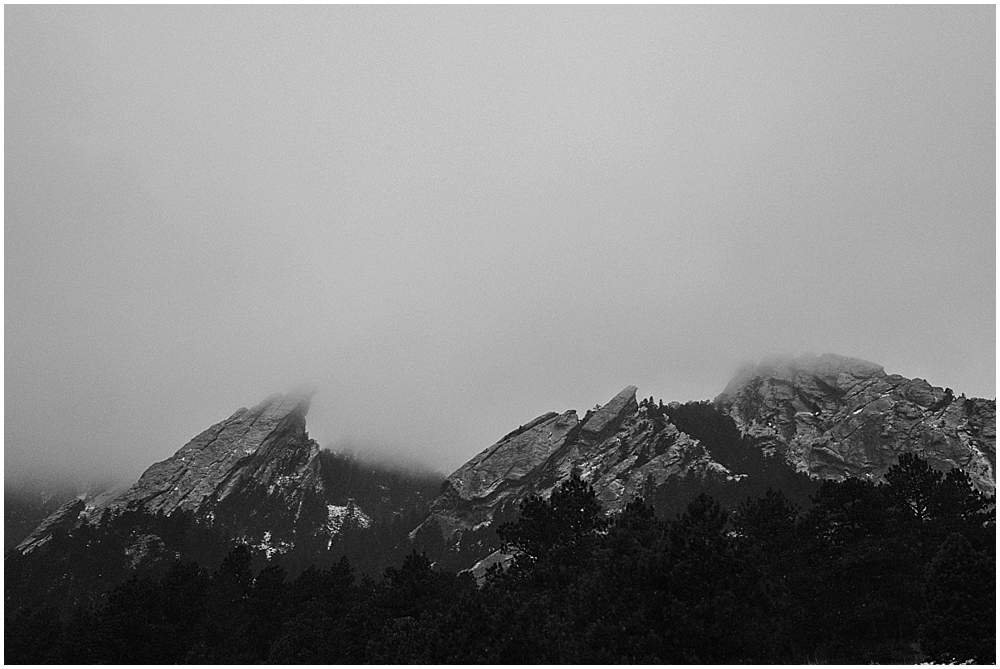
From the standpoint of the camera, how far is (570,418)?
7141 inches

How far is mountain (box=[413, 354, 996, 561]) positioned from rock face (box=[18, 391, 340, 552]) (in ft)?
141

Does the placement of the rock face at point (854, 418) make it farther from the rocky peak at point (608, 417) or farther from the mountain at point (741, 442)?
the rocky peak at point (608, 417)

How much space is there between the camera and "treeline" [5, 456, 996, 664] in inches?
936

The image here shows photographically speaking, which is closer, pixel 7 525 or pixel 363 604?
pixel 363 604

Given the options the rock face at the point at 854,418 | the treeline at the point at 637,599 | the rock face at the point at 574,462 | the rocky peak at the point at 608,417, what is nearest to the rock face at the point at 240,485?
the rock face at the point at 574,462

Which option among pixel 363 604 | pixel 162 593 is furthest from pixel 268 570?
pixel 363 604

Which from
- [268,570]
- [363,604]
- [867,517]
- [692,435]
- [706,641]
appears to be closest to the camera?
[706,641]

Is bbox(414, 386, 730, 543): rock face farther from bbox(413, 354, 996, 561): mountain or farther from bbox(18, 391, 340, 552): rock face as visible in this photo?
bbox(18, 391, 340, 552): rock face

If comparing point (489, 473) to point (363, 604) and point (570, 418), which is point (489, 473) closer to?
point (570, 418)

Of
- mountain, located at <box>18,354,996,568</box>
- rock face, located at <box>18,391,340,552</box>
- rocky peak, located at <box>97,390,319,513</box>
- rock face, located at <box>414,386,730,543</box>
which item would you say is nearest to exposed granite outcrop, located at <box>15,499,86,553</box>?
rock face, located at <box>18,391,340,552</box>

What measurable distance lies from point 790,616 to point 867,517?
795 cm

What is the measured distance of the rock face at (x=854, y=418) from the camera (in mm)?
125938

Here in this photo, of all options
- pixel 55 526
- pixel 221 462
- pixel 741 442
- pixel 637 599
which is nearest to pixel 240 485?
pixel 221 462

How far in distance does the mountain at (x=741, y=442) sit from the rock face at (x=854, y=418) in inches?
11.2
